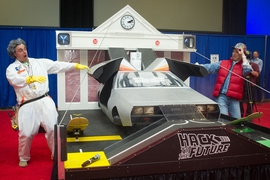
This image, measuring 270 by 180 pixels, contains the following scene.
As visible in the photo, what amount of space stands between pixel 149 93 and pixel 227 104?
1694 mm

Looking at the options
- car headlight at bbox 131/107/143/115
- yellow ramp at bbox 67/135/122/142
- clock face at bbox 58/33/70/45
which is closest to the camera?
car headlight at bbox 131/107/143/115

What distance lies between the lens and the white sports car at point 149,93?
378 centimetres

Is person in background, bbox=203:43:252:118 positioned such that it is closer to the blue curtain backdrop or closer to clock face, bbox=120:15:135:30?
clock face, bbox=120:15:135:30

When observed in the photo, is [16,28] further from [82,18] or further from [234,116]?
[234,116]

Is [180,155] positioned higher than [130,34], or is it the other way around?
[130,34]

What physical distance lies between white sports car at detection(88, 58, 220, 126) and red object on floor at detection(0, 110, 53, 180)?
125 cm

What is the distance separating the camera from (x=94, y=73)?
457 cm

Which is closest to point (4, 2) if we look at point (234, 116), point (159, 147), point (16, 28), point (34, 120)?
point (16, 28)

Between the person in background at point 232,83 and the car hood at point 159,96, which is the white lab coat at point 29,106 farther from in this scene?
the person in background at point 232,83

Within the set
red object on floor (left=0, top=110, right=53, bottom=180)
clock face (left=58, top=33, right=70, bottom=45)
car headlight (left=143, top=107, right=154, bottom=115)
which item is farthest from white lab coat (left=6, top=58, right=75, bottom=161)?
car headlight (left=143, top=107, right=154, bottom=115)

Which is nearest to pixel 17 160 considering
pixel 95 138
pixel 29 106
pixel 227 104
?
pixel 29 106

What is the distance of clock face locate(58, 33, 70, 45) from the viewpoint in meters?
6.17

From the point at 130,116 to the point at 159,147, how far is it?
728 mm

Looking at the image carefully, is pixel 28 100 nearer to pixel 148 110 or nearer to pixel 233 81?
pixel 148 110
